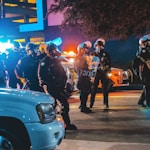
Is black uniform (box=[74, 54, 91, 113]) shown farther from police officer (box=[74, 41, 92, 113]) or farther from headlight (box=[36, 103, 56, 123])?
headlight (box=[36, 103, 56, 123])

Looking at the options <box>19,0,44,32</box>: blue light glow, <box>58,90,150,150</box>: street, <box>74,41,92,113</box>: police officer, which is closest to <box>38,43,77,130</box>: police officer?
<box>58,90,150,150</box>: street

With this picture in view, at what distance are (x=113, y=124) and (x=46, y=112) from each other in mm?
3489

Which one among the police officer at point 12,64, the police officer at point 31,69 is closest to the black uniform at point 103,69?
the police officer at point 31,69

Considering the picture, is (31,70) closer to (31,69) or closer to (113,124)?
(31,69)

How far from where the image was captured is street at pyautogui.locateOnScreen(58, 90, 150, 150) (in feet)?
25.8

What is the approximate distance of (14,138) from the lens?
5824mm

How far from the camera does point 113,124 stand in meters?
9.29

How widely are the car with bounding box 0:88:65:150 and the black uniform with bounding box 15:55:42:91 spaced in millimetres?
3440

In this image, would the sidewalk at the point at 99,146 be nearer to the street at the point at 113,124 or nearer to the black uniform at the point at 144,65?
the street at the point at 113,124

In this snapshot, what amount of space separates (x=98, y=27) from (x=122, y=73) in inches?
171

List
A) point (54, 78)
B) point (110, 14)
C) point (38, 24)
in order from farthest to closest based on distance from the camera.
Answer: point (38, 24) → point (110, 14) → point (54, 78)

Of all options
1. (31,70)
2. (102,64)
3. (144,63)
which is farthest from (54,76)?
(144,63)

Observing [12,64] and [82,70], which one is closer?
[82,70]

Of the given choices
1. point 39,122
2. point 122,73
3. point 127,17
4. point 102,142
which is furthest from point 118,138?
point 122,73
